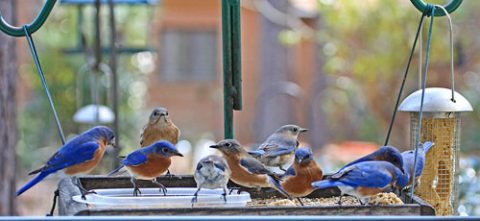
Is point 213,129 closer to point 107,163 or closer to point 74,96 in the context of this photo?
point 74,96

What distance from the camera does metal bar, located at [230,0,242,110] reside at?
4.55 m

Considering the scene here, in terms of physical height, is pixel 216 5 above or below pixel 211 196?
above

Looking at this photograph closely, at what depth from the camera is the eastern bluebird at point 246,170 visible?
12.5 feet

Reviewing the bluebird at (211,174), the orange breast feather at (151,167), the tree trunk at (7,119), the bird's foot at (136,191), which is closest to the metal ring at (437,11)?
the bluebird at (211,174)

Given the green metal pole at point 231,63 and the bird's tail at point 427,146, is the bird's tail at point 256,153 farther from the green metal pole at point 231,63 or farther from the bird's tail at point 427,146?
the bird's tail at point 427,146

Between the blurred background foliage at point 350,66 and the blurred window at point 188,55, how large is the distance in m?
5.03

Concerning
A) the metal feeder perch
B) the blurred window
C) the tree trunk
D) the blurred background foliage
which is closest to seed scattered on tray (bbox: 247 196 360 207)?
the metal feeder perch

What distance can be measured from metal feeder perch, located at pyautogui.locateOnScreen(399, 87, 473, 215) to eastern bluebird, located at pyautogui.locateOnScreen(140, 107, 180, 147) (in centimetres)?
105

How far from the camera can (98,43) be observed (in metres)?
8.53

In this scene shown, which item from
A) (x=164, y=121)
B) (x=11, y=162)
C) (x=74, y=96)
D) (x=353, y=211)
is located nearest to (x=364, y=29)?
(x=74, y=96)

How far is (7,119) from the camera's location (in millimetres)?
7734

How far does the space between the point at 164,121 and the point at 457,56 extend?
33.5 feet

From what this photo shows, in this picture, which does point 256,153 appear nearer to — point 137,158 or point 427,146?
point 137,158

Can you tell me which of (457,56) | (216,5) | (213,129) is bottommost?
(213,129)
